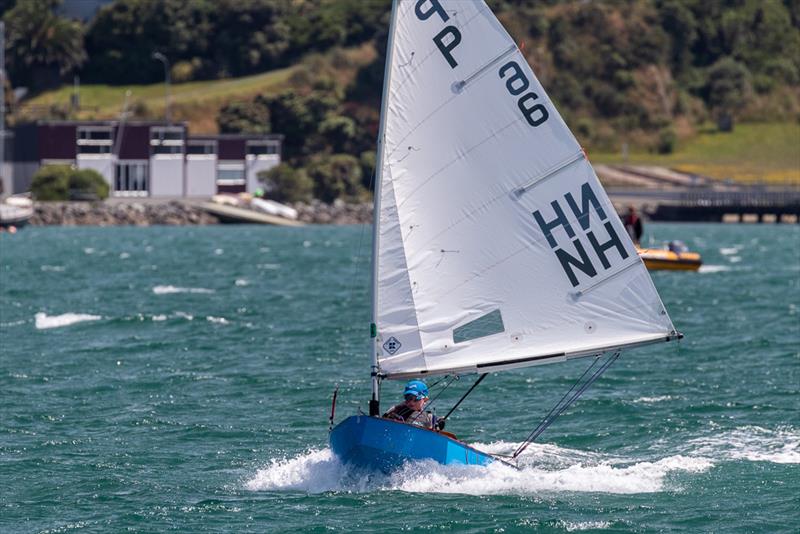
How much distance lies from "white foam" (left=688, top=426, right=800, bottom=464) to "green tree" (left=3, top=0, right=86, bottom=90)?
164 meters

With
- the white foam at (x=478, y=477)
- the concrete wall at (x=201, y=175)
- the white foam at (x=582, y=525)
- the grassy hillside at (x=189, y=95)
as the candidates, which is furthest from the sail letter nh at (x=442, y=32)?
the grassy hillside at (x=189, y=95)

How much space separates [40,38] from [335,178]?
1787 inches

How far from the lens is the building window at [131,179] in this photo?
499 ft

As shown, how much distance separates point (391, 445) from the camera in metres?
23.2

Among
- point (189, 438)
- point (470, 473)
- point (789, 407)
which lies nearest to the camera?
point (470, 473)

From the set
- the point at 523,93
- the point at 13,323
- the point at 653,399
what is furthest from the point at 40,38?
the point at 523,93

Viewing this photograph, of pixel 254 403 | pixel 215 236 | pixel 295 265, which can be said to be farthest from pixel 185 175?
pixel 254 403

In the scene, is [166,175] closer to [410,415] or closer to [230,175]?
[230,175]

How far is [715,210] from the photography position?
6220 inches

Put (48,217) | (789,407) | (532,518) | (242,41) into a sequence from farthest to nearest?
1. (242,41)
2. (48,217)
3. (789,407)
4. (532,518)

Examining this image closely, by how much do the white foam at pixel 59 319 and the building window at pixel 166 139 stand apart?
338 feet

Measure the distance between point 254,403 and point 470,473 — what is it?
33.1ft

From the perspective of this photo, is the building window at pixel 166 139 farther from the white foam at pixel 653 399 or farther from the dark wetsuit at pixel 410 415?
the dark wetsuit at pixel 410 415

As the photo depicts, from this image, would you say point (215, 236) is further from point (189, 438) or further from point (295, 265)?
point (189, 438)
